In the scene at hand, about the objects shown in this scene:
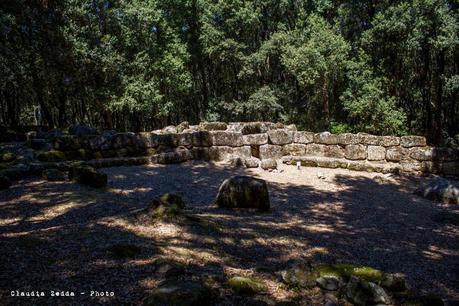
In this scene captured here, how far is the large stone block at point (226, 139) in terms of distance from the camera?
13953 mm

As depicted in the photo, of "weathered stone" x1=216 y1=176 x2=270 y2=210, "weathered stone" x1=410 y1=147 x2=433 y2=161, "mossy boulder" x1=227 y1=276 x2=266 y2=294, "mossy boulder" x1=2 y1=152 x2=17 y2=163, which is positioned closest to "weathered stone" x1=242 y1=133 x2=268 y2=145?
"weathered stone" x1=410 y1=147 x2=433 y2=161

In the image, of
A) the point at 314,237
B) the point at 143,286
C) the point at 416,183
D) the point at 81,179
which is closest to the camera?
the point at 143,286

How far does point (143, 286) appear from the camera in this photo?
3.65 m

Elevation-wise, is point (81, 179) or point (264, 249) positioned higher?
point (81, 179)

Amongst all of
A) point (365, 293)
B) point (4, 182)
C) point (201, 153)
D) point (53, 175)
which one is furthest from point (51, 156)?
point (365, 293)

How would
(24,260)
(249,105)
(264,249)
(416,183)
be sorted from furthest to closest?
(249,105) < (416,183) < (264,249) < (24,260)

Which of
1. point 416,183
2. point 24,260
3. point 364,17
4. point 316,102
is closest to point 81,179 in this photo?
point 24,260

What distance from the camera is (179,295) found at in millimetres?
3266

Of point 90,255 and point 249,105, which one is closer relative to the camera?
point 90,255

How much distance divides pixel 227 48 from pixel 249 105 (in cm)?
517

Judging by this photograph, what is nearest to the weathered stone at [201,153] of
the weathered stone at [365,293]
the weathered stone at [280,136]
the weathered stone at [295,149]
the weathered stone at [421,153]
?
the weathered stone at [280,136]

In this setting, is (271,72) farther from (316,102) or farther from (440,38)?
(440,38)

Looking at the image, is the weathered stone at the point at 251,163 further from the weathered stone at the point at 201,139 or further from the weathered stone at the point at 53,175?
the weathered stone at the point at 53,175

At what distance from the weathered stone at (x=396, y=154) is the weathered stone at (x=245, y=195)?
8039mm
